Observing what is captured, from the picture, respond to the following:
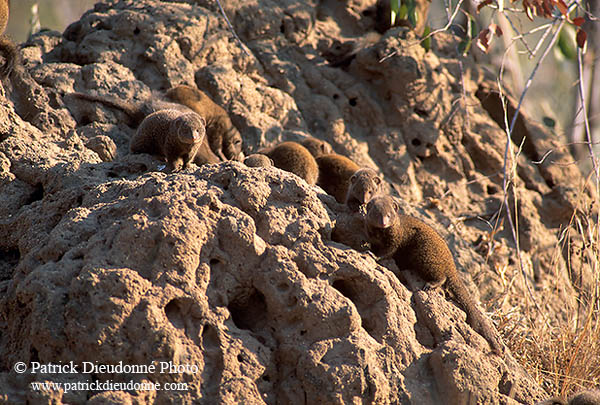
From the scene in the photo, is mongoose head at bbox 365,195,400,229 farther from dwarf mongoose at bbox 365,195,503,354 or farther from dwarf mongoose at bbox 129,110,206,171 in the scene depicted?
dwarf mongoose at bbox 129,110,206,171

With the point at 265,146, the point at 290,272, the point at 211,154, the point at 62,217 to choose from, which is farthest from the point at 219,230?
the point at 265,146

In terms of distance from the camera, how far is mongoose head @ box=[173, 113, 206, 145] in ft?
16.0

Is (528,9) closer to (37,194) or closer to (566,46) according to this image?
(566,46)

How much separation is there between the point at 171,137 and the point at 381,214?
5.81ft

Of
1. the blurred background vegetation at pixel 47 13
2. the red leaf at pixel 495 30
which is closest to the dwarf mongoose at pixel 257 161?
the red leaf at pixel 495 30

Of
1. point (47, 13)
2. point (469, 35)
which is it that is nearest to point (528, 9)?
point (469, 35)

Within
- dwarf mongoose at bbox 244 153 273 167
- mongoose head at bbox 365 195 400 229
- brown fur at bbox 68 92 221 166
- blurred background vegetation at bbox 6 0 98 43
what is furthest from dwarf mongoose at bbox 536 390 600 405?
blurred background vegetation at bbox 6 0 98 43

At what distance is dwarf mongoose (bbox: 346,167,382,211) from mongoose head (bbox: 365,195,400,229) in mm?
234

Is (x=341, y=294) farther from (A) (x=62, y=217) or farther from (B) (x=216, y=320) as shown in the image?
(A) (x=62, y=217)

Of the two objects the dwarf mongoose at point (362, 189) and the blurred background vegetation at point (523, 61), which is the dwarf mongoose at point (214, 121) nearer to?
the dwarf mongoose at point (362, 189)

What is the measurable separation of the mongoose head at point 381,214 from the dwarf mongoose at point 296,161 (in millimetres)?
1336

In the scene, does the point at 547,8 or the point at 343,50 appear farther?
the point at 343,50

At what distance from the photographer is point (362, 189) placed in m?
4.78

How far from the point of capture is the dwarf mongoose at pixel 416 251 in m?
4.25
